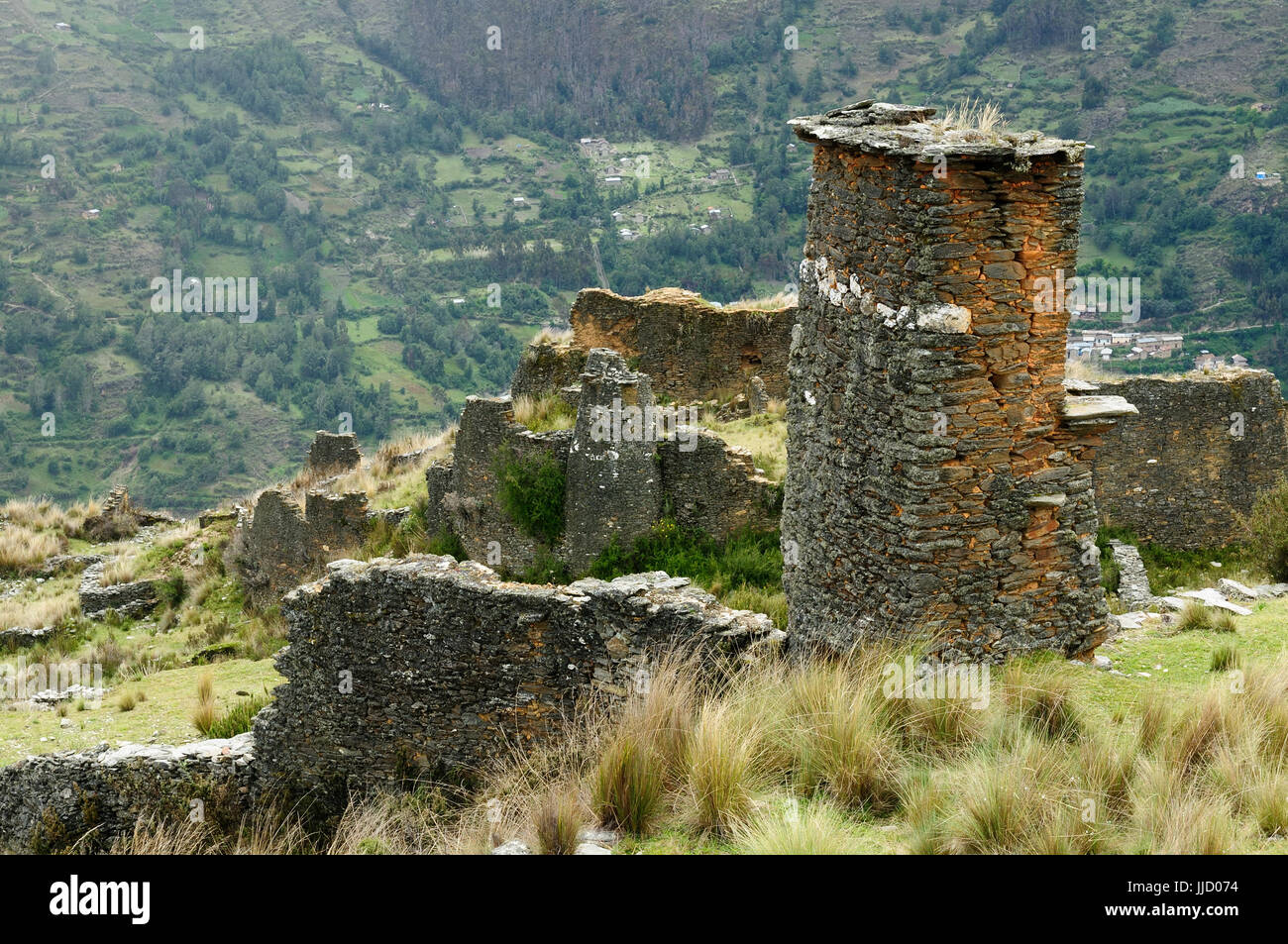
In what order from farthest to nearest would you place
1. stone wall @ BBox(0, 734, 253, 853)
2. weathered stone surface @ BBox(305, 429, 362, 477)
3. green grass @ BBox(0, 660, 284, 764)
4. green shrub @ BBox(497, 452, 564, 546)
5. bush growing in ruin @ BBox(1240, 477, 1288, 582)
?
weathered stone surface @ BBox(305, 429, 362, 477), green shrub @ BBox(497, 452, 564, 546), bush growing in ruin @ BBox(1240, 477, 1288, 582), green grass @ BBox(0, 660, 284, 764), stone wall @ BBox(0, 734, 253, 853)

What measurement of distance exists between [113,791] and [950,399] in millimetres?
6373

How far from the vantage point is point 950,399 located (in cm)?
786

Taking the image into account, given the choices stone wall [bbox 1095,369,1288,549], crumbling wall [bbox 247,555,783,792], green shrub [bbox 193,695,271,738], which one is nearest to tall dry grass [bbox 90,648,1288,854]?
Answer: crumbling wall [bbox 247,555,783,792]

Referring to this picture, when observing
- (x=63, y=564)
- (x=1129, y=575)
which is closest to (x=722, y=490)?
(x=1129, y=575)

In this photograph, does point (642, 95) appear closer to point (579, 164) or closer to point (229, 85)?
point (579, 164)

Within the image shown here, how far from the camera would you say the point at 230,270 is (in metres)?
88.6

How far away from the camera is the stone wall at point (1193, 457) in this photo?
2116cm

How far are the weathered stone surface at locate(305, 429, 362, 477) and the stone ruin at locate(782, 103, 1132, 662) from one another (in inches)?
738

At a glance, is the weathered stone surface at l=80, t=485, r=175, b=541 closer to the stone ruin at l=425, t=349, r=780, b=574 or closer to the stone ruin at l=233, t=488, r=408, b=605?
the stone ruin at l=233, t=488, r=408, b=605

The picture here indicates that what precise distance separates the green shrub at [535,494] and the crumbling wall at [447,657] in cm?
754

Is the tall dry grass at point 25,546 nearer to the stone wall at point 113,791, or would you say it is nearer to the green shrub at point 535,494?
the green shrub at point 535,494

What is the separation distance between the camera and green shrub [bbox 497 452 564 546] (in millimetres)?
16906

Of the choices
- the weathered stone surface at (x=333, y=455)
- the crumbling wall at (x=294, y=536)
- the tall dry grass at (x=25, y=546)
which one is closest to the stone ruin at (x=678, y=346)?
the crumbling wall at (x=294, y=536)

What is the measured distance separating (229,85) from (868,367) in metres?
115
